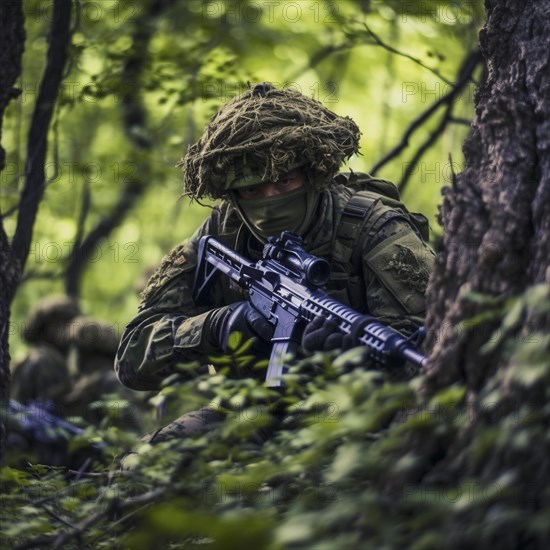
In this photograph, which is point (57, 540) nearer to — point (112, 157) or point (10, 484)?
point (10, 484)

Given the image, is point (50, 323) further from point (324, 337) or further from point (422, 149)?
point (324, 337)

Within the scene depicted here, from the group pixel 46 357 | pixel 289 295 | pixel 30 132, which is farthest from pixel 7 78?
pixel 46 357

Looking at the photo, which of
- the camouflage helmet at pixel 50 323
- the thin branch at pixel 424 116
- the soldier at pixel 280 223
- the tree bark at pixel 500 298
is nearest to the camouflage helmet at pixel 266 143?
the soldier at pixel 280 223

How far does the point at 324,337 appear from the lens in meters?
4.14

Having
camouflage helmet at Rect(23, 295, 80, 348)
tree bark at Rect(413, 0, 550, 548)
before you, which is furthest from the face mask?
camouflage helmet at Rect(23, 295, 80, 348)

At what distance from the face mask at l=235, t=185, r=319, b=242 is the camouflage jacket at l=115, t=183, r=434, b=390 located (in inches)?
4.2

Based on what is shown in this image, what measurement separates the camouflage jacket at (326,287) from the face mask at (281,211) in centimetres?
11

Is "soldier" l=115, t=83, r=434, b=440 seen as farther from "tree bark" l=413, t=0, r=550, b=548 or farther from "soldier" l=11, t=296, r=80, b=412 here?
"soldier" l=11, t=296, r=80, b=412

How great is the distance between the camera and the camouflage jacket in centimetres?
489

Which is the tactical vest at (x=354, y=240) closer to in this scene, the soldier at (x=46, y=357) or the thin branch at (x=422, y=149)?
the thin branch at (x=422, y=149)

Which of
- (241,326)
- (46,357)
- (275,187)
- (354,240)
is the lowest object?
(241,326)

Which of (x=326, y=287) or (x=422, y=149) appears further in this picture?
(x=422, y=149)

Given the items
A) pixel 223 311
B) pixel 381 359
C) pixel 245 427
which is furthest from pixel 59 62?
pixel 245 427

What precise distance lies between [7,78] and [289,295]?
1.87 m
